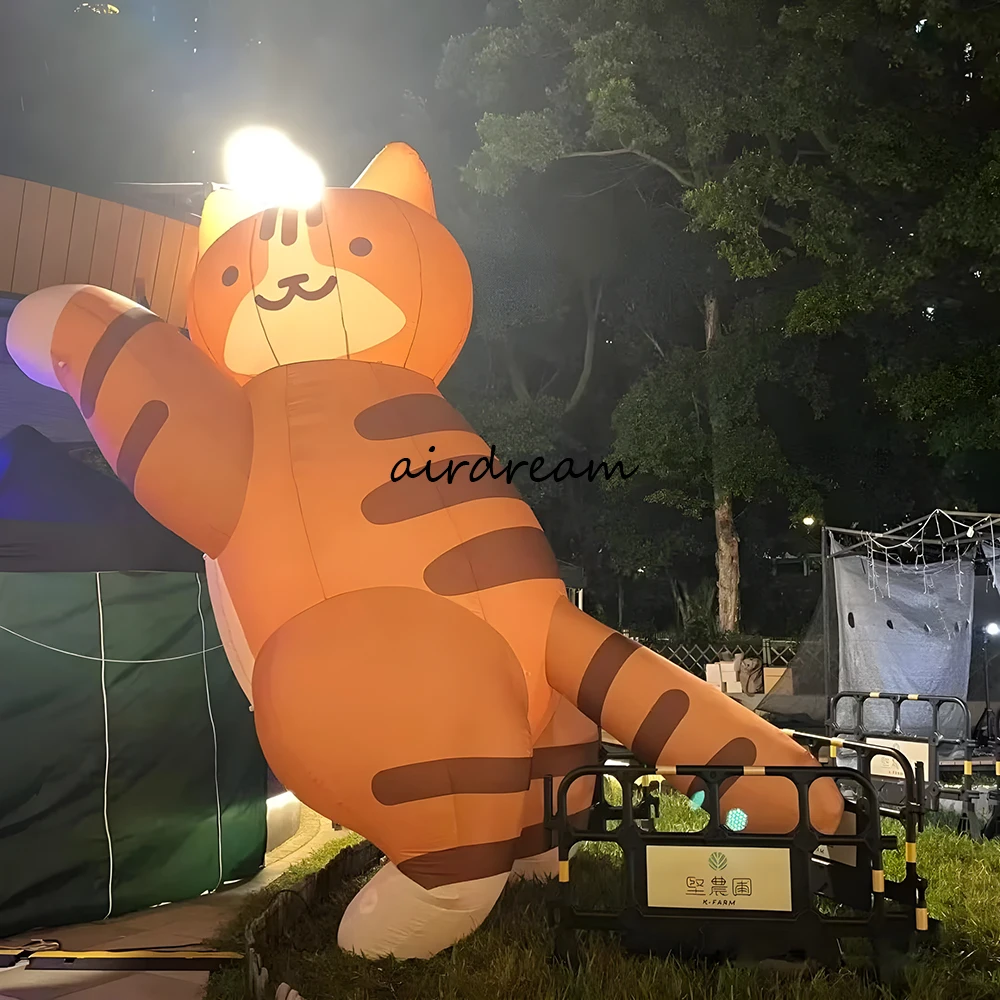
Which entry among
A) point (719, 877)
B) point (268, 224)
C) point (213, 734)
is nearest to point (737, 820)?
point (719, 877)

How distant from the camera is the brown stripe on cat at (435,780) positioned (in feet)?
11.2

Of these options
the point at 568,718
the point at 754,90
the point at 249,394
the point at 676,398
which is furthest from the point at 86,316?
the point at 676,398

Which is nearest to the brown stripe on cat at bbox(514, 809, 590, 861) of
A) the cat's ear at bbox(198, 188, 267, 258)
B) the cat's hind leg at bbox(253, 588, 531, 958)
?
the cat's hind leg at bbox(253, 588, 531, 958)

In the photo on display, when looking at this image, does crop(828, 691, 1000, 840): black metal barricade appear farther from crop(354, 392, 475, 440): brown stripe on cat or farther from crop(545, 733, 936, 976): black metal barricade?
crop(354, 392, 475, 440): brown stripe on cat

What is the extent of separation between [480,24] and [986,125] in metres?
9.81

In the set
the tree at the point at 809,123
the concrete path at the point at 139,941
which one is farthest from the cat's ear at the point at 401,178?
the tree at the point at 809,123

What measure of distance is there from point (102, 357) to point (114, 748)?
234cm

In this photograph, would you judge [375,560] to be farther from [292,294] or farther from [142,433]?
[292,294]

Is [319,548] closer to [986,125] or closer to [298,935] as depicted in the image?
[298,935]

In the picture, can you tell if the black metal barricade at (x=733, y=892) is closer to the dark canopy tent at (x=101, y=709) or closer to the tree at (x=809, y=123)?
the dark canopy tent at (x=101, y=709)

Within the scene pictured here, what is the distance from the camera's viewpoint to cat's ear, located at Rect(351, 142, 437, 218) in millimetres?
4582

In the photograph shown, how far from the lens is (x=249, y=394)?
13.2 ft

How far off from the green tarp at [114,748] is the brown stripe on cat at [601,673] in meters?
2.81

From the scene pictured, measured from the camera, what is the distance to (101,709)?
507cm
